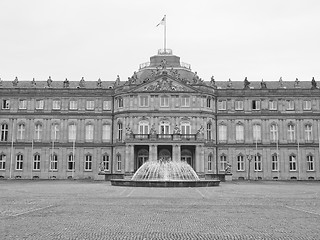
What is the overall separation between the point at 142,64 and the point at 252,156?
1007 inches

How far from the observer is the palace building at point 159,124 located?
76.9 meters

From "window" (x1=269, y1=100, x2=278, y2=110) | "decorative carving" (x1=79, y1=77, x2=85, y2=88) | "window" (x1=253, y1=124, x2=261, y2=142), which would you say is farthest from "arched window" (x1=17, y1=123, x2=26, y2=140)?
"window" (x1=269, y1=100, x2=278, y2=110)

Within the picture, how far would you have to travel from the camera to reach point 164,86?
76562 mm

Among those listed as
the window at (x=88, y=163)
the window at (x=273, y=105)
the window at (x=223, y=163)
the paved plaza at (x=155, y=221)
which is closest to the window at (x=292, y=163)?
the window at (x=273, y=105)

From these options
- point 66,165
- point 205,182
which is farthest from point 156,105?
point 205,182

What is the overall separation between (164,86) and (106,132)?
13.5 meters

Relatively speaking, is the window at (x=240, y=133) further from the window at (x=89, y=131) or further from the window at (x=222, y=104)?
the window at (x=89, y=131)

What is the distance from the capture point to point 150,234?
1695cm

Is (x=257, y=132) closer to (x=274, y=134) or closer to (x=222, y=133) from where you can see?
(x=274, y=134)

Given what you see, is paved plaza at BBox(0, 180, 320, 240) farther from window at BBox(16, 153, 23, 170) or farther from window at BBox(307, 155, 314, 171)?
window at BBox(307, 155, 314, 171)

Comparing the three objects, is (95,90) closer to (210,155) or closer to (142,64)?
(142,64)

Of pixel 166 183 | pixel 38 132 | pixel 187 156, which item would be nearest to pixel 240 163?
pixel 187 156

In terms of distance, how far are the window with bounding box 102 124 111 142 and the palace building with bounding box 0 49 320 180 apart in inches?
7.0

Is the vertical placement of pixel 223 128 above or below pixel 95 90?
below
